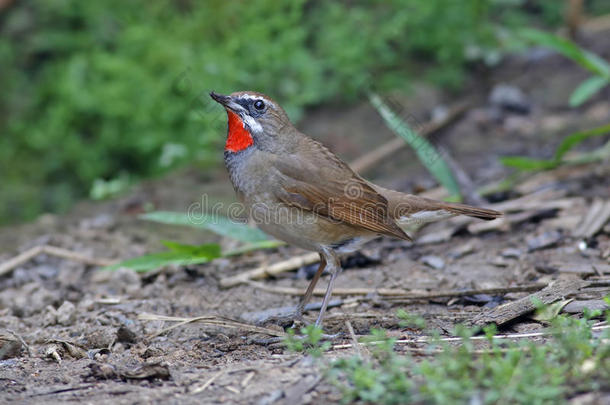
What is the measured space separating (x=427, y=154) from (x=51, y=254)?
3546mm

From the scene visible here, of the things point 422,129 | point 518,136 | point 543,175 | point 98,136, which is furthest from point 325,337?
point 98,136

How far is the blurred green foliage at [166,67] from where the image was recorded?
8.69 meters

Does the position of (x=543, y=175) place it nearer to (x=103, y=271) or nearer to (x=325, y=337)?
(x=325, y=337)

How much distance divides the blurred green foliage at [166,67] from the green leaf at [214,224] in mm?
2094

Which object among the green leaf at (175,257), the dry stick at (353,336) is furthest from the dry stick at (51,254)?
the dry stick at (353,336)

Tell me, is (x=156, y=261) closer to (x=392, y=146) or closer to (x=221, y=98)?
(x=221, y=98)

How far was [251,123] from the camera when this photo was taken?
535cm

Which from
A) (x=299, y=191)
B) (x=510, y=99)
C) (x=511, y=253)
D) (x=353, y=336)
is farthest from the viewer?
(x=510, y=99)

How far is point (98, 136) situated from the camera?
9.12 m

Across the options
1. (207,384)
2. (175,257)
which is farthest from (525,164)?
(207,384)

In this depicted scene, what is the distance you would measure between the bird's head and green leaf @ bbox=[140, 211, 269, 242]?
0.99 meters

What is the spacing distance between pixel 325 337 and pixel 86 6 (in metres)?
6.88

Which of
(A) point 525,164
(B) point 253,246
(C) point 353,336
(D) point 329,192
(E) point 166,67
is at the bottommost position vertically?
(C) point 353,336

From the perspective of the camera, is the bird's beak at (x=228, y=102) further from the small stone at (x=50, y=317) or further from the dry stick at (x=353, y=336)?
the small stone at (x=50, y=317)
